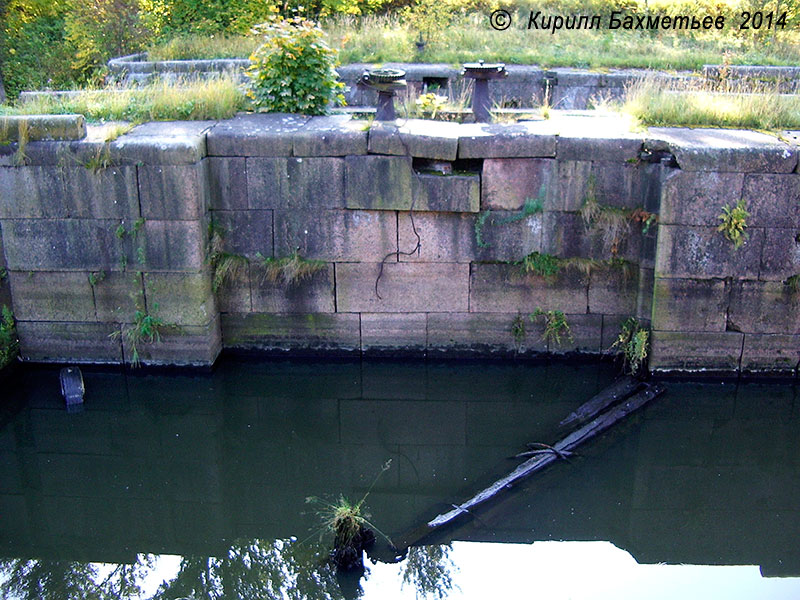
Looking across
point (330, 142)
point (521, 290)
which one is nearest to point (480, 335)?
point (521, 290)

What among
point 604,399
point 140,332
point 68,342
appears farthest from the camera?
point 68,342

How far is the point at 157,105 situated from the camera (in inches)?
343

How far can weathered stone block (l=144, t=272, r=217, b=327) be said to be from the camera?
799 centimetres

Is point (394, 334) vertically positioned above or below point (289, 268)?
below

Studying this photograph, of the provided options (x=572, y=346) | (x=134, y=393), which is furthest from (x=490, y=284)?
(x=134, y=393)

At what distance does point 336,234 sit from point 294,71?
6.31 feet

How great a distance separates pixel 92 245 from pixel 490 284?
13.0ft

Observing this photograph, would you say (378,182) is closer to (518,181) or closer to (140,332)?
(518,181)

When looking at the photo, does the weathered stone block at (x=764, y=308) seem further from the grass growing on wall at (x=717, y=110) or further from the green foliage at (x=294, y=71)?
the green foliage at (x=294, y=71)

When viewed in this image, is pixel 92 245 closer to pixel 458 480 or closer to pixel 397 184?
pixel 397 184

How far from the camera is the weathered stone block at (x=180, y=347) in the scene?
8.16 meters

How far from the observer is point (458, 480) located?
680 centimetres

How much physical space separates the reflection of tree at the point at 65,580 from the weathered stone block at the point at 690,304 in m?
5.10

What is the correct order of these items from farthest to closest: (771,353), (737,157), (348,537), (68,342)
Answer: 1. (68,342)
2. (771,353)
3. (737,157)
4. (348,537)
